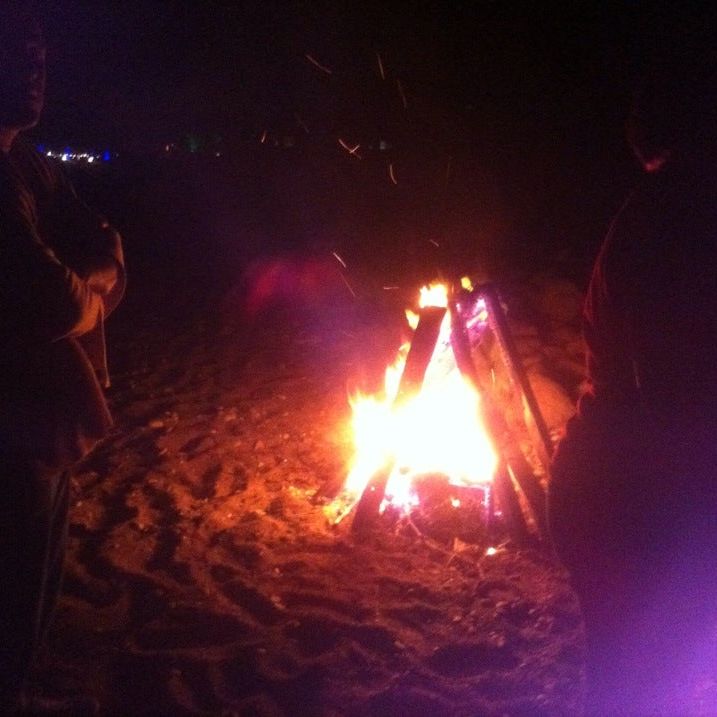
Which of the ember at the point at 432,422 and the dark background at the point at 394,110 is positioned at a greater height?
the dark background at the point at 394,110

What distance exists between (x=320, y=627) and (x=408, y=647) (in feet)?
1.37

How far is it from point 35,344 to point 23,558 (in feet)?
2.51

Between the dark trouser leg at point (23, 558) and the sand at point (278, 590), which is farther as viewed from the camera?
the sand at point (278, 590)

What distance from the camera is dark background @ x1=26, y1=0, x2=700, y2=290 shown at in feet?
39.9

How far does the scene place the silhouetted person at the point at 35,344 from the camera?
2.10 metres

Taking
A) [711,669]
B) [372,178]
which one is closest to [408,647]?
[711,669]

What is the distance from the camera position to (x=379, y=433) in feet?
14.4

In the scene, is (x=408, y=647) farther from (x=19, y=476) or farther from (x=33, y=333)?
(x=33, y=333)

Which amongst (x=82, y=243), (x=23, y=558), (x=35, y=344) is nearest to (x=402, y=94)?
(x=82, y=243)

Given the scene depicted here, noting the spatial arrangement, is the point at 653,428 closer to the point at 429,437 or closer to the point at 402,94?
the point at 429,437

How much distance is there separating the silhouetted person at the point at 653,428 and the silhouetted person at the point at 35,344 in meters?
1.52

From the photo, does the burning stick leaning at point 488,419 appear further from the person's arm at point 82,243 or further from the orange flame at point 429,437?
the person's arm at point 82,243

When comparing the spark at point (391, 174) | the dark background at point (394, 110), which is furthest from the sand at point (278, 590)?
the spark at point (391, 174)

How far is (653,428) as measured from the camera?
1.74 metres
